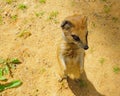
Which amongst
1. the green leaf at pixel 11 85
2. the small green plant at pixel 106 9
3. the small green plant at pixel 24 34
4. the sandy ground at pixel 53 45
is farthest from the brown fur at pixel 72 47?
the small green plant at pixel 106 9

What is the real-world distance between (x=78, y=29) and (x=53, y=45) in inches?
67.9

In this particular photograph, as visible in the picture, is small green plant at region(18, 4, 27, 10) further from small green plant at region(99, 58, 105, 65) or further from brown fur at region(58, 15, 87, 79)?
small green plant at region(99, 58, 105, 65)

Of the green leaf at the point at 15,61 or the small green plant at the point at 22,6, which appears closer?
the green leaf at the point at 15,61

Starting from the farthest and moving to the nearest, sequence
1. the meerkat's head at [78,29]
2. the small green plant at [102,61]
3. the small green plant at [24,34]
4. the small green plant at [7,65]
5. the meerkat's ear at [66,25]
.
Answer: the small green plant at [24,34], the small green plant at [102,61], the small green plant at [7,65], the meerkat's ear at [66,25], the meerkat's head at [78,29]

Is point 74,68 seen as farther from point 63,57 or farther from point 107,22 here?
point 107,22

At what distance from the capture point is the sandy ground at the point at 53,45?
18.0ft

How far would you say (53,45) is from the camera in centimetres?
609

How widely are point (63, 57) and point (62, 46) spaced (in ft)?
0.64

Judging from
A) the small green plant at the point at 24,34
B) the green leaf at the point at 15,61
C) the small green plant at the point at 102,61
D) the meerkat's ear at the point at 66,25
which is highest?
the meerkat's ear at the point at 66,25

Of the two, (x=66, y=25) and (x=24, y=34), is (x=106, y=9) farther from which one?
(x=66, y=25)

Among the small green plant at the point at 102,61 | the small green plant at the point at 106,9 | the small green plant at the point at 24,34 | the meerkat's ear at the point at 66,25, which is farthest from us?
the small green plant at the point at 106,9

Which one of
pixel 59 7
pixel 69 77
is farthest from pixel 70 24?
pixel 59 7

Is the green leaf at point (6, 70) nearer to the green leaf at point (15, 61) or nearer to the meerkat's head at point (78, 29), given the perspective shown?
the green leaf at point (15, 61)

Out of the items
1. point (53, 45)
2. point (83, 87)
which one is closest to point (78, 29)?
point (83, 87)
